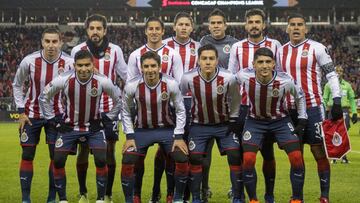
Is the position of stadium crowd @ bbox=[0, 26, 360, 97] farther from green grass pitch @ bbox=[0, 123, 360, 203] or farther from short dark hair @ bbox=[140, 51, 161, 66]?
short dark hair @ bbox=[140, 51, 161, 66]

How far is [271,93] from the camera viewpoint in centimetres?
750

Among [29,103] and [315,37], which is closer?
[29,103]

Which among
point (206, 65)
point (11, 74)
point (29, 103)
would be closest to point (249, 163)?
point (206, 65)

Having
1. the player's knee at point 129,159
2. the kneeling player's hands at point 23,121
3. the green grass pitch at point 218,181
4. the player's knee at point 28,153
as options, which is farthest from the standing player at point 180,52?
the kneeling player's hands at point 23,121

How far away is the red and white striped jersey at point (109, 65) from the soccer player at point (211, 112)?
1066 mm

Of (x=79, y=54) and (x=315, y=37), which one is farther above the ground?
(x=315, y=37)

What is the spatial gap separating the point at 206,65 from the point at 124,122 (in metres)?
1.14

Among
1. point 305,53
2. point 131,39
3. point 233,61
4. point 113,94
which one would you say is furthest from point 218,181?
point 131,39

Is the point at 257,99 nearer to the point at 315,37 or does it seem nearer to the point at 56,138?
the point at 56,138

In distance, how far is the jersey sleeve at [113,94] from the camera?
7.72 meters

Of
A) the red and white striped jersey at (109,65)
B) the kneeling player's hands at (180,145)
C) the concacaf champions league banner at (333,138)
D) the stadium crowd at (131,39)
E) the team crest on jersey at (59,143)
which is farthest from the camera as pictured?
the stadium crowd at (131,39)

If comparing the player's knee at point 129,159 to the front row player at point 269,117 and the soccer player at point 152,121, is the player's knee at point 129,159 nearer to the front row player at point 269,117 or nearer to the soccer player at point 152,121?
the soccer player at point 152,121

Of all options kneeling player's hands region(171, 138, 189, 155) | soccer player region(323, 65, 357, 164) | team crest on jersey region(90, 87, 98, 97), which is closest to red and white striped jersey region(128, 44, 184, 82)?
team crest on jersey region(90, 87, 98, 97)

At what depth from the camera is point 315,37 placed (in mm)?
44812
